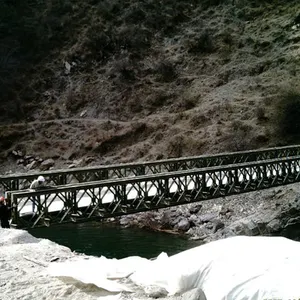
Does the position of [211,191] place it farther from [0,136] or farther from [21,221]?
[0,136]

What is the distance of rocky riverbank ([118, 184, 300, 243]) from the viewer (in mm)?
19734

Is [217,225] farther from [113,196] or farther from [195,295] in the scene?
[195,295]

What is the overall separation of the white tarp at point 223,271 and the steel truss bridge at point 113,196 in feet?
18.9

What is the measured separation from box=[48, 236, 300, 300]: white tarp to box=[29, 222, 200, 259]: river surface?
11.5 m

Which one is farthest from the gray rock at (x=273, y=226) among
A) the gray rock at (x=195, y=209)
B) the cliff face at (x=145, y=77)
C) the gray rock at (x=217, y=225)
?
the cliff face at (x=145, y=77)

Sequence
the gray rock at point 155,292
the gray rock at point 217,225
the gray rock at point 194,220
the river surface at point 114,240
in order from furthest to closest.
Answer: the gray rock at point 194,220 < the gray rock at point 217,225 < the river surface at point 114,240 < the gray rock at point 155,292

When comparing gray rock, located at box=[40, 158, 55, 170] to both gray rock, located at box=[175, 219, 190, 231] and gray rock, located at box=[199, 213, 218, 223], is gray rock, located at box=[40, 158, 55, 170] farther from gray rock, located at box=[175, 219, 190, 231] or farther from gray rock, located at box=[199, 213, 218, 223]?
gray rock, located at box=[199, 213, 218, 223]

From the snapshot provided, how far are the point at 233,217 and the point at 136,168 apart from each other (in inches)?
238

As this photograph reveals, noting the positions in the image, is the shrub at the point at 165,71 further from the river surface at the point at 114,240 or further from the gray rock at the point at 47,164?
the river surface at the point at 114,240

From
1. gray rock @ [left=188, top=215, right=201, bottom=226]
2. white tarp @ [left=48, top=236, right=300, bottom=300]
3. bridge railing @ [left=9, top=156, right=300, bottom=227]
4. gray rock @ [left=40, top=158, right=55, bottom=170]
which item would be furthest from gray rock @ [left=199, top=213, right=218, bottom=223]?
white tarp @ [left=48, top=236, right=300, bottom=300]

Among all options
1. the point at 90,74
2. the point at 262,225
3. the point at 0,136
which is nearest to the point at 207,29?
the point at 90,74

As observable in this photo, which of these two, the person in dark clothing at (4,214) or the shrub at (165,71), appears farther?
the shrub at (165,71)

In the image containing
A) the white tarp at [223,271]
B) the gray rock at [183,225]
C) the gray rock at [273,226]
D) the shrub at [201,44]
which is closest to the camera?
the white tarp at [223,271]

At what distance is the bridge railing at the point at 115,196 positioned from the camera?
11.7 m
